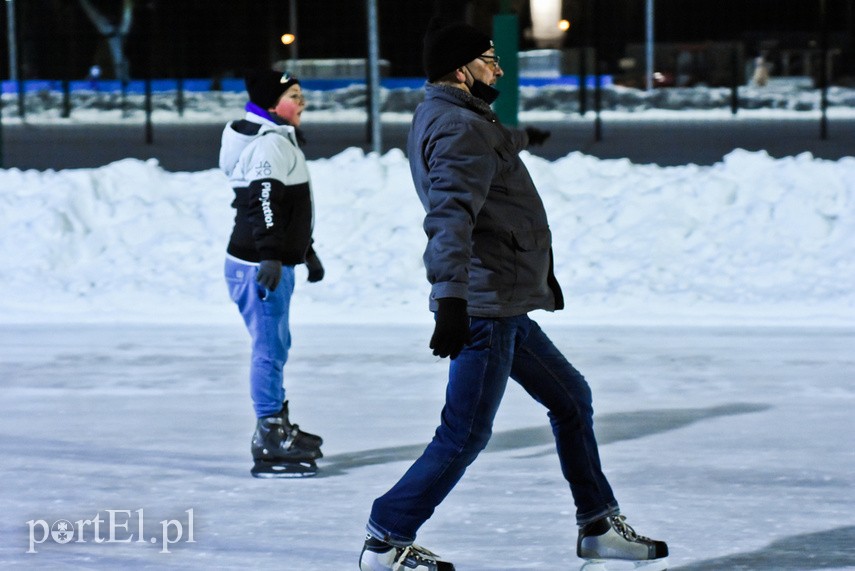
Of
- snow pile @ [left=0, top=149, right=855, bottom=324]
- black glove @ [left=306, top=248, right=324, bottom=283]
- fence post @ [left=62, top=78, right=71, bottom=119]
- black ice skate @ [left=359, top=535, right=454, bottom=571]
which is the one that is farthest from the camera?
fence post @ [left=62, top=78, right=71, bottom=119]

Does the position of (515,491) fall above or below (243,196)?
below

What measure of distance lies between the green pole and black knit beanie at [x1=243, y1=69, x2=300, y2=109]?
7.72 metres

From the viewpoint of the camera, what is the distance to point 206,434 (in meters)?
6.86

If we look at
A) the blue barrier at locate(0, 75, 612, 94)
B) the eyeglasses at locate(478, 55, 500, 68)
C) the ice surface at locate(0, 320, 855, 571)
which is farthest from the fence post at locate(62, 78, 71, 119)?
the eyeglasses at locate(478, 55, 500, 68)

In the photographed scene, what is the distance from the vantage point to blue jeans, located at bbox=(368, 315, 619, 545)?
14.8 ft

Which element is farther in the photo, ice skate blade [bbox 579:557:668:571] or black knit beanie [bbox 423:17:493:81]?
ice skate blade [bbox 579:557:668:571]

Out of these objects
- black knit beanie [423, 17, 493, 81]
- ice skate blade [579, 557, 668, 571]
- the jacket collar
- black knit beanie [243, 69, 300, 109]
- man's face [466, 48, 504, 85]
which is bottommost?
ice skate blade [579, 557, 668, 571]

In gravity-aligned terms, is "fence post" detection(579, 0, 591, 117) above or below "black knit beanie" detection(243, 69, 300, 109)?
below

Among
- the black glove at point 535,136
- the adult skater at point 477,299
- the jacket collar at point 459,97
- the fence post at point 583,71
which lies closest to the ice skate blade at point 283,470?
the adult skater at point 477,299

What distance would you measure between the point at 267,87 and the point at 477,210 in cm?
195

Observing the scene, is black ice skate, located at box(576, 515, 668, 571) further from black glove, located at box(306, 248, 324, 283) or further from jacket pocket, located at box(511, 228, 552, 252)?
black glove, located at box(306, 248, 324, 283)

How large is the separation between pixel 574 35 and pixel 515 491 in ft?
105

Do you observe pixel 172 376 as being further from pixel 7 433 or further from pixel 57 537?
pixel 57 537

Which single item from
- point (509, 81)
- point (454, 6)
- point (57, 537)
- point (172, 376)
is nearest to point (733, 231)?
point (509, 81)
